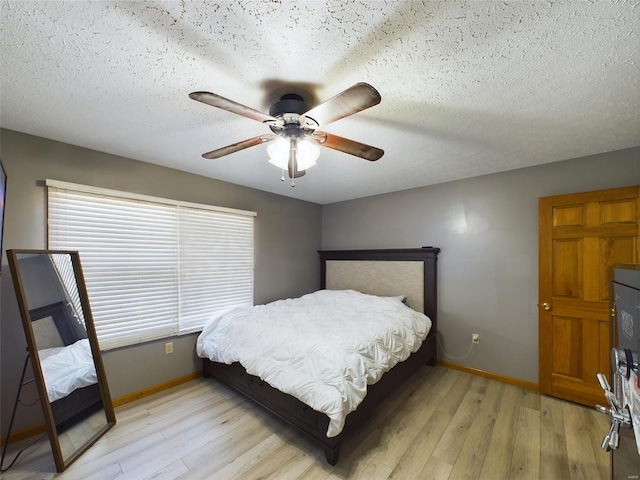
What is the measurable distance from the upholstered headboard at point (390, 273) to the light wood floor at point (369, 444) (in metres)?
1.16

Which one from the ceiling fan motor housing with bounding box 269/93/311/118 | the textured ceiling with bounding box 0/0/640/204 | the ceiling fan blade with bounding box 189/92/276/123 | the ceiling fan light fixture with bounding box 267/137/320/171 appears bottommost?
the ceiling fan light fixture with bounding box 267/137/320/171

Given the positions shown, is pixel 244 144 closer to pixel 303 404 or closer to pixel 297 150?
pixel 297 150

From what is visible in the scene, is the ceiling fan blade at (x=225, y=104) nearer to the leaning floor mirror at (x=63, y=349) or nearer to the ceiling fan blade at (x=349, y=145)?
the ceiling fan blade at (x=349, y=145)

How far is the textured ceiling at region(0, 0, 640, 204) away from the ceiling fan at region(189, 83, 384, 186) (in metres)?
0.18

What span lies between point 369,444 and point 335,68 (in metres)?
2.49

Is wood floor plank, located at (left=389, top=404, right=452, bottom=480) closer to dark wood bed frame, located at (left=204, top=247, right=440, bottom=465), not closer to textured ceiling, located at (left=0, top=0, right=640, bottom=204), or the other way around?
dark wood bed frame, located at (left=204, top=247, right=440, bottom=465)

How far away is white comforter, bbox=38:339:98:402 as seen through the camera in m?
1.81

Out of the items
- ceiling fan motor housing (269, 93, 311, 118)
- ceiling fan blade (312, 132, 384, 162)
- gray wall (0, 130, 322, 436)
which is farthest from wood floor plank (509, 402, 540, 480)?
gray wall (0, 130, 322, 436)

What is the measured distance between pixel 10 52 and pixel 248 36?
1.12m

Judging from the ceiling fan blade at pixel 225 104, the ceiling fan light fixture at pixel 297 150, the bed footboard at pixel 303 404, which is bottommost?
the bed footboard at pixel 303 404

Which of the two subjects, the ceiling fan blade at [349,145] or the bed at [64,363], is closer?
the ceiling fan blade at [349,145]

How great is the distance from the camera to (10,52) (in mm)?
1180

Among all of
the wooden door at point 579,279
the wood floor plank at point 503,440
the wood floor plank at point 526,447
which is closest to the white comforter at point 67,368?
the wood floor plank at point 503,440

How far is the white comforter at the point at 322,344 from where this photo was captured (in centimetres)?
174
